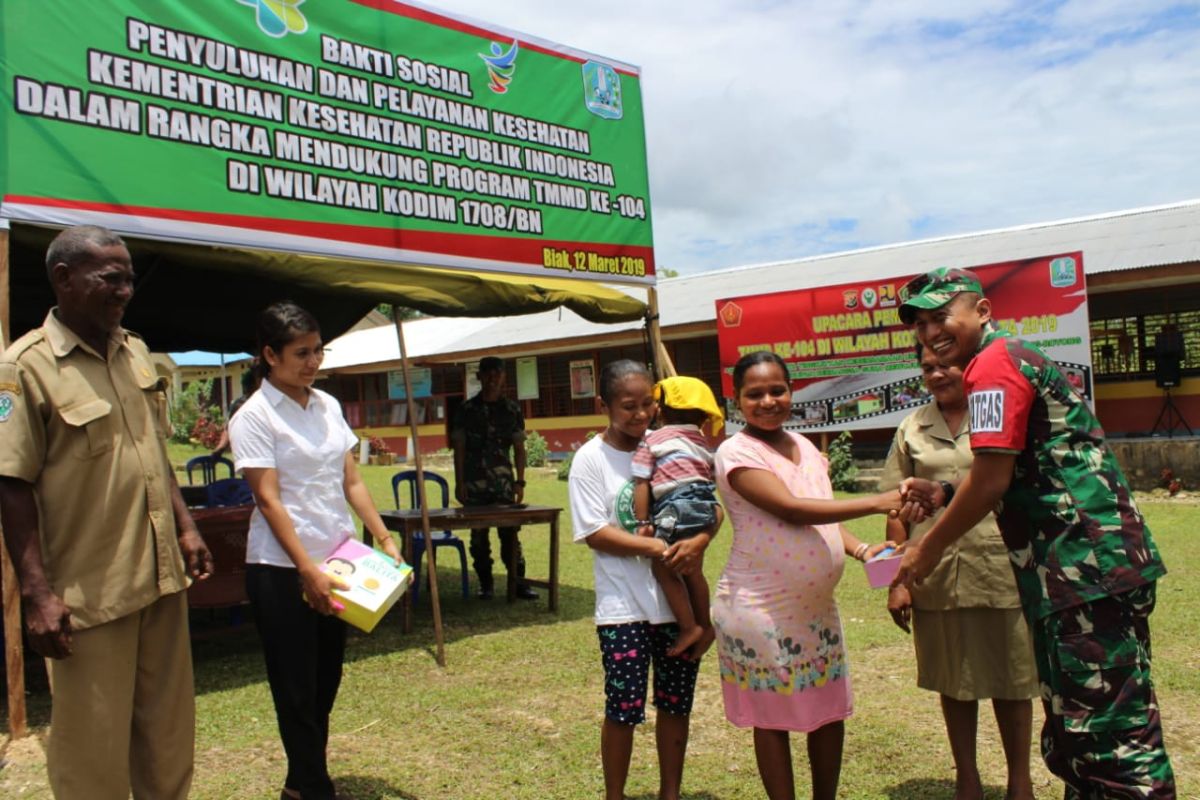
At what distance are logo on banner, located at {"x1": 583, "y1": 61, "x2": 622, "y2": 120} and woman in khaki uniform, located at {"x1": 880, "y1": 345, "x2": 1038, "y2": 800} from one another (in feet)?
14.6

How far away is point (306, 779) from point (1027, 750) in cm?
255

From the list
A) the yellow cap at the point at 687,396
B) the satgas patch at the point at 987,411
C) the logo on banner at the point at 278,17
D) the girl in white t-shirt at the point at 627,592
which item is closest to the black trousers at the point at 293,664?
the girl in white t-shirt at the point at 627,592

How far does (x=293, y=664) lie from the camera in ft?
10.8

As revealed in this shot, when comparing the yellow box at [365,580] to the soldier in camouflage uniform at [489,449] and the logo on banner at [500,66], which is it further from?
the logo on banner at [500,66]

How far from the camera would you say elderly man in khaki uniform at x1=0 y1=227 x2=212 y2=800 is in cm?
250

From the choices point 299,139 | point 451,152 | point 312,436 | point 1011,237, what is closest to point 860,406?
point 1011,237

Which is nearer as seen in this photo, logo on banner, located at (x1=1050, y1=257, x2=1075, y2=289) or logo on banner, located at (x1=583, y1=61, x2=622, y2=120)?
logo on banner, located at (x1=583, y1=61, x2=622, y2=120)

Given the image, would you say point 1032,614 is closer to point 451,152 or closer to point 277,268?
point 277,268

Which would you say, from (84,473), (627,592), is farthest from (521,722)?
(84,473)

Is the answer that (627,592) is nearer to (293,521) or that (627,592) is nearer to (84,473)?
(293,521)

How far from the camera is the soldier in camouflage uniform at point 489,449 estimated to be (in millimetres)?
7449

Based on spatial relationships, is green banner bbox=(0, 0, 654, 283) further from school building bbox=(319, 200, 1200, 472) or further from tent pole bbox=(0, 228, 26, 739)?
school building bbox=(319, 200, 1200, 472)

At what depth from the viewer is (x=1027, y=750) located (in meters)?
3.29

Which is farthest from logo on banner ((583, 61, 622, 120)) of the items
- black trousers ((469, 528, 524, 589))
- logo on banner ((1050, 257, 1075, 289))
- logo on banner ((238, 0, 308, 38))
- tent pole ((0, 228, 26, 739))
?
logo on banner ((1050, 257, 1075, 289))
